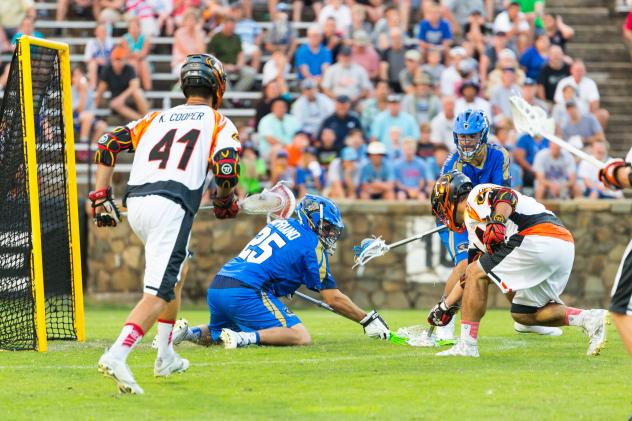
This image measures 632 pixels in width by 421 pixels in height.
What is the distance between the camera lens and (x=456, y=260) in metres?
12.2

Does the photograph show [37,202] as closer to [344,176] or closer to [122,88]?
[344,176]

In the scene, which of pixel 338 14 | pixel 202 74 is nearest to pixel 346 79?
pixel 338 14

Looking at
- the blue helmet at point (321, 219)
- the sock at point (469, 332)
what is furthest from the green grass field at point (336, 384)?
the blue helmet at point (321, 219)

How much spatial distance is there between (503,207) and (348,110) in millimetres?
10143

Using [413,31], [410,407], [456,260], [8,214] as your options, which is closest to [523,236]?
[456,260]

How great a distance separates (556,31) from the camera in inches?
883

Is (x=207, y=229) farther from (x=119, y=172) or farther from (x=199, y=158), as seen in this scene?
(x=199, y=158)

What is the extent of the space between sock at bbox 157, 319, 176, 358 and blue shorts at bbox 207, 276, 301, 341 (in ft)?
6.91

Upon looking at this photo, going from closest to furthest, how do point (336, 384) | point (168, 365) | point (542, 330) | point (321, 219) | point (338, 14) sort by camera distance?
point (336, 384) < point (168, 365) < point (321, 219) < point (542, 330) < point (338, 14)

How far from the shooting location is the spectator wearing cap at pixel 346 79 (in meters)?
20.6

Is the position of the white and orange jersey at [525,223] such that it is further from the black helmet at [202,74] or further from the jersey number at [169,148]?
the jersey number at [169,148]

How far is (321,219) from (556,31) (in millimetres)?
12060

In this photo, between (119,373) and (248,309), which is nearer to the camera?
(119,373)

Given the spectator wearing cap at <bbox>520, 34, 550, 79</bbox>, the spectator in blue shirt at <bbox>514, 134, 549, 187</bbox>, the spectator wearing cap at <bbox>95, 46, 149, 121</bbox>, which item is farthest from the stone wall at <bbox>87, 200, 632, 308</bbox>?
the spectator wearing cap at <bbox>520, 34, 550, 79</bbox>
